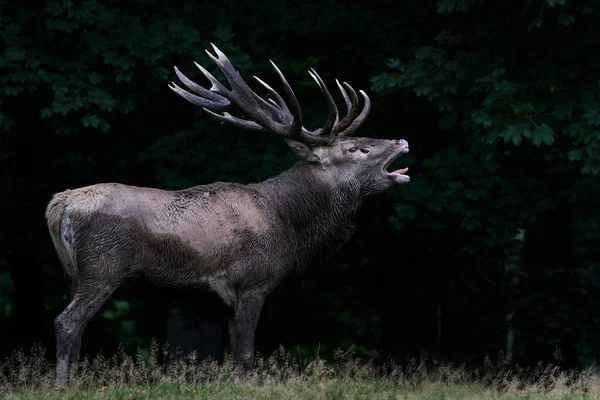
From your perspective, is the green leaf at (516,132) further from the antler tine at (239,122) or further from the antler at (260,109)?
the antler tine at (239,122)

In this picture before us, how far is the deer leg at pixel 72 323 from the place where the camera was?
8.59m

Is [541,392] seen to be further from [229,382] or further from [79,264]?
[79,264]

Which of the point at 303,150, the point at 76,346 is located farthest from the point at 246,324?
the point at 303,150

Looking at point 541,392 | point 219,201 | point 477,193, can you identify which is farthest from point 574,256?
point 219,201

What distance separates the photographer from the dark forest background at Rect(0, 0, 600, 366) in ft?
41.1

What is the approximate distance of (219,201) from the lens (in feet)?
30.5

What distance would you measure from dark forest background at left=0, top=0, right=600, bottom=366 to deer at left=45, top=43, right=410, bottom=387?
2.60 m

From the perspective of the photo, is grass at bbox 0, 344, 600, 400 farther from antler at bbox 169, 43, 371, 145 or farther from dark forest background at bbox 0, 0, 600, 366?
dark forest background at bbox 0, 0, 600, 366

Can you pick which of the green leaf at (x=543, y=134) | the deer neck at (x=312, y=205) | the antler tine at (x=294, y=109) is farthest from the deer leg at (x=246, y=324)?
the green leaf at (x=543, y=134)

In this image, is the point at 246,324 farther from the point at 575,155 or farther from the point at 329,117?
the point at 575,155

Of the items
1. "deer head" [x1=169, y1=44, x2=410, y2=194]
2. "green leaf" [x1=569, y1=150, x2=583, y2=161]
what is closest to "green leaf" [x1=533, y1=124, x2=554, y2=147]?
"green leaf" [x1=569, y1=150, x2=583, y2=161]

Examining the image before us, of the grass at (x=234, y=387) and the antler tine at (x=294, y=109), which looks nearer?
the grass at (x=234, y=387)

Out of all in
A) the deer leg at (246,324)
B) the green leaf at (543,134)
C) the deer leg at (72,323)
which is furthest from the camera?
the green leaf at (543,134)

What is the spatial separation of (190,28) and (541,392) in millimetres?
6658
